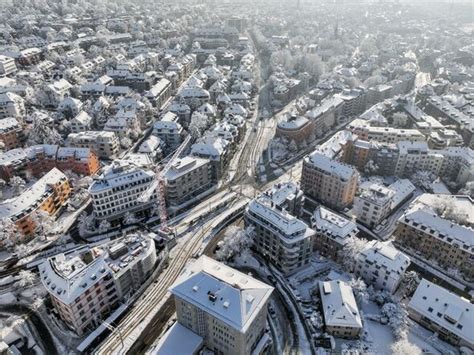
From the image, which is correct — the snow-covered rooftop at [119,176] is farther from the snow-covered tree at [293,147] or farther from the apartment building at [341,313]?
the snow-covered tree at [293,147]

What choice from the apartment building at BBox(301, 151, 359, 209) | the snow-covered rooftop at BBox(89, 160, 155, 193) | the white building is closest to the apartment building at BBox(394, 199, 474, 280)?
the apartment building at BBox(301, 151, 359, 209)

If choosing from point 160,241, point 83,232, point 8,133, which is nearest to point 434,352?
point 160,241

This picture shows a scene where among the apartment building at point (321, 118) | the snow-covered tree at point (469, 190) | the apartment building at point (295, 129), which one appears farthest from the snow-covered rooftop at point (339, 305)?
the apartment building at point (321, 118)

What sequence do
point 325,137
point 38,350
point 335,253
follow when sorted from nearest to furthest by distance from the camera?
point 38,350 → point 335,253 → point 325,137

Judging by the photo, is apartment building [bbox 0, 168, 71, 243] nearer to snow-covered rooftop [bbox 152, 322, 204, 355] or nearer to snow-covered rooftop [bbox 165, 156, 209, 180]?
snow-covered rooftop [bbox 165, 156, 209, 180]

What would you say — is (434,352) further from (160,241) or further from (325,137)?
(325,137)

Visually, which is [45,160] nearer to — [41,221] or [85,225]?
[41,221]

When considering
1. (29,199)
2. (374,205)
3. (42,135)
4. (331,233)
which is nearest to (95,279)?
(29,199)
